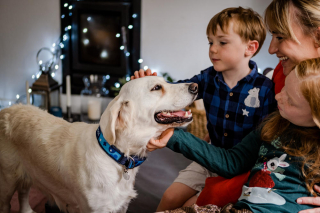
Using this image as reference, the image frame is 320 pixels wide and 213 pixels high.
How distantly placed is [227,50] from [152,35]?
2056 millimetres

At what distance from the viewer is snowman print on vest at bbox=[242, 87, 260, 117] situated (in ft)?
4.52

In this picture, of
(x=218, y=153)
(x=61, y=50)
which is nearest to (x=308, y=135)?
(x=218, y=153)

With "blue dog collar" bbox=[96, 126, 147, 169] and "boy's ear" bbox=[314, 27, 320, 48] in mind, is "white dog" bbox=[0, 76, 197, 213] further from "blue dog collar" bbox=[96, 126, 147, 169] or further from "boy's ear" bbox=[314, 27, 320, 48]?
"boy's ear" bbox=[314, 27, 320, 48]

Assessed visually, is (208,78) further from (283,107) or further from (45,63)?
(45,63)

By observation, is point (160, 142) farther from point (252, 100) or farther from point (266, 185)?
point (252, 100)

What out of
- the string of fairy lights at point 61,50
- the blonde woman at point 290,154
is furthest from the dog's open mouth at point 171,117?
the string of fairy lights at point 61,50

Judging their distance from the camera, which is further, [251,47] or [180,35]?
[180,35]

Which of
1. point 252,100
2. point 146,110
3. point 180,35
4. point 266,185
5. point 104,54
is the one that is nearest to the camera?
point 266,185

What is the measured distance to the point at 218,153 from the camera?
1176 millimetres

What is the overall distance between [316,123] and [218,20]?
77 cm

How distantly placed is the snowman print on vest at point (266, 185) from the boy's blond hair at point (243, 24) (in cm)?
73

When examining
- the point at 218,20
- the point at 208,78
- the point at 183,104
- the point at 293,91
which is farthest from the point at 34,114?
the point at 293,91

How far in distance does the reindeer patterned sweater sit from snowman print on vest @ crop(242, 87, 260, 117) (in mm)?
246

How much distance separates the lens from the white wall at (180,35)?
10.4 ft
